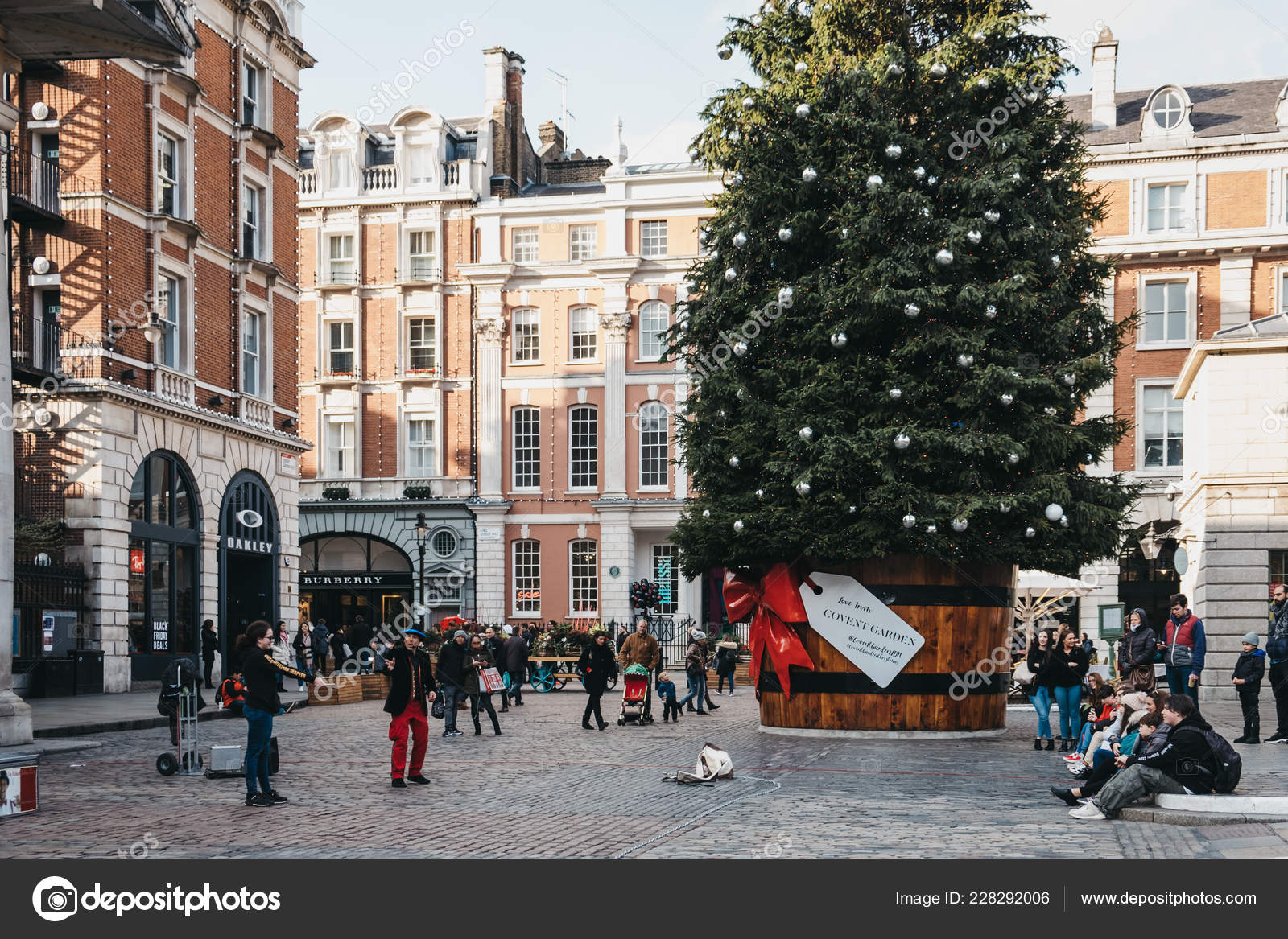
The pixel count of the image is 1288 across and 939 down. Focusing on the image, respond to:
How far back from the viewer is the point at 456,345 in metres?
52.2

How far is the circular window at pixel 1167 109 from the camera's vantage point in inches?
1710

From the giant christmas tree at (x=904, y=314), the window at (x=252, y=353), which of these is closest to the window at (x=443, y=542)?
the window at (x=252, y=353)

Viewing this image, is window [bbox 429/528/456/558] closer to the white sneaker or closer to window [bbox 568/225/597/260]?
window [bbox 568/225/597/260]

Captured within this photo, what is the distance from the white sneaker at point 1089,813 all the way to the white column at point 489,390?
131ft

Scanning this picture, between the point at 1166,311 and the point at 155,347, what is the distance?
28743 mm

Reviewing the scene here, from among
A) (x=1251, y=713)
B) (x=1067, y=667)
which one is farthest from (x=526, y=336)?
(x=1251, y=713)

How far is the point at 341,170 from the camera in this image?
5312 cm

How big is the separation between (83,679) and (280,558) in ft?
29.2

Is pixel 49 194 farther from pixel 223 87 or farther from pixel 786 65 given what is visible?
pixel 786 65

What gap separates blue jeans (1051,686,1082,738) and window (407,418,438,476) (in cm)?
3661

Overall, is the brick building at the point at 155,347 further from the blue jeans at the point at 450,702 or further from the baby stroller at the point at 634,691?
the baby stroller at the point at 634,691

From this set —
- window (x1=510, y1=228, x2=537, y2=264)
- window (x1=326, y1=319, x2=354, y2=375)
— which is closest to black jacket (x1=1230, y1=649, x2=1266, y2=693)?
window (x1=510, y1=228, x2=537, y2=264)

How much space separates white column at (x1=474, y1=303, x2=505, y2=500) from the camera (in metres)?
51.2

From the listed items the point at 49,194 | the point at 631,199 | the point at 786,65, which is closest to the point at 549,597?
the point at 631,199
